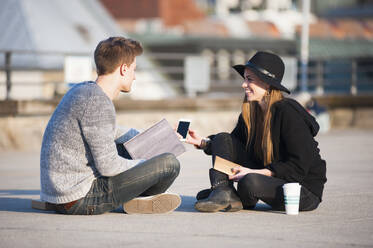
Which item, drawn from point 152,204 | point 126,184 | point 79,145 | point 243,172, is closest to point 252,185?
point 243,172

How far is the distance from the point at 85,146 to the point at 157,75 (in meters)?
39.9

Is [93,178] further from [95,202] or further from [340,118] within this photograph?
[340,118]

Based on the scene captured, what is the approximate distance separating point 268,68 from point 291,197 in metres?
1.01

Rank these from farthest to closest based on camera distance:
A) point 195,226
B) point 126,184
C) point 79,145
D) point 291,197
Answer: point 291,197 → point 126,184 → point 79,145 → point 195,226

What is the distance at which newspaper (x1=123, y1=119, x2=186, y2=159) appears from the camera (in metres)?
5.97

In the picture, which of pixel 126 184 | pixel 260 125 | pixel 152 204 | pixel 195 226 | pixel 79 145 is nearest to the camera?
pixel 195 226

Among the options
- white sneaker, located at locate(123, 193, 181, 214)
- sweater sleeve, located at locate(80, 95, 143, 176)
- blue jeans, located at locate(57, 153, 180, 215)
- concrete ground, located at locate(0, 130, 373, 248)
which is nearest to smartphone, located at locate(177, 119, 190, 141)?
blue jeans, located at locate(57, 153, 180, 215)

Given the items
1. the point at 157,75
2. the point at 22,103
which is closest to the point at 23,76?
the point at 157,75

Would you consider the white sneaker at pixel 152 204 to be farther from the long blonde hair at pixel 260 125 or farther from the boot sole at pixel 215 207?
→ the long blonde hair at pixel 260 125

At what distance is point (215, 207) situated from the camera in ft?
20.2

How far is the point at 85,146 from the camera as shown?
5781mm

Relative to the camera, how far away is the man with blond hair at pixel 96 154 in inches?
223

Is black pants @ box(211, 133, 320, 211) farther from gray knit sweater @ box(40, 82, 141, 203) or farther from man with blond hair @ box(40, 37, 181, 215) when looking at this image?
gray knit sweater @ box(40, 82, 141, 203)

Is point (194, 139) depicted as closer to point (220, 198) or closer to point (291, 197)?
point (220, 198)
